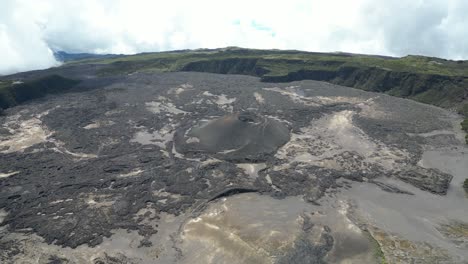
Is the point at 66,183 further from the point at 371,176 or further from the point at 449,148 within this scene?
the point at 449,148

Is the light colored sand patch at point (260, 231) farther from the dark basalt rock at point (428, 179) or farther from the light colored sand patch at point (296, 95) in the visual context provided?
the light colored sand patch at point (296, 95)

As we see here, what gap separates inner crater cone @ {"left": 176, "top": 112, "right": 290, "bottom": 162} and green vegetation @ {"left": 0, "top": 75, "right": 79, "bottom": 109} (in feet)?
162

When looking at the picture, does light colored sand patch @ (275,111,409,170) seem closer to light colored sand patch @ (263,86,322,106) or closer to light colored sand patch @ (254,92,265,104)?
light colored sand patch @ (263,86,322,106)

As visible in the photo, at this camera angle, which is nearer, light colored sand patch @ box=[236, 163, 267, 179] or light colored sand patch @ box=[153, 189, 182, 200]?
light colored sand patch @ box=[153, 189, 182, 200]

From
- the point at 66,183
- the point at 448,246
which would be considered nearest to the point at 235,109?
the point at 66,183

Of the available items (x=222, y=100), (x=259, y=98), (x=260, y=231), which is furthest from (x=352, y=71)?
(x=260, y=231)

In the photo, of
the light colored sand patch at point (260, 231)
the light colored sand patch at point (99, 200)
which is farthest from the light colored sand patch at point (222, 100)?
the light colored sand patch at point (99, 200)

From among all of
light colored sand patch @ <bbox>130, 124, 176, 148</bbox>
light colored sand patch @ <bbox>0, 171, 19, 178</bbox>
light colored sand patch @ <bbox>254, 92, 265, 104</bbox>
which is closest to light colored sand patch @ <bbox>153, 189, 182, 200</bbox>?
light colored sand patch @ <bbox>130, 124, 176, 148</bbox>

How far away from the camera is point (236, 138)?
60.4 meters

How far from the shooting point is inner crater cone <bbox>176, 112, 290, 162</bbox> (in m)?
57.2

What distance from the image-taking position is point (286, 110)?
8344 centimetres

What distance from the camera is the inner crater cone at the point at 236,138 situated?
188ft

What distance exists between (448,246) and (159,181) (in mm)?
→ 34000

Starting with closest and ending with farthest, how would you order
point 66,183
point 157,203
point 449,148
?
1. point 157,203
2. point 66,183
3. point 449,148
